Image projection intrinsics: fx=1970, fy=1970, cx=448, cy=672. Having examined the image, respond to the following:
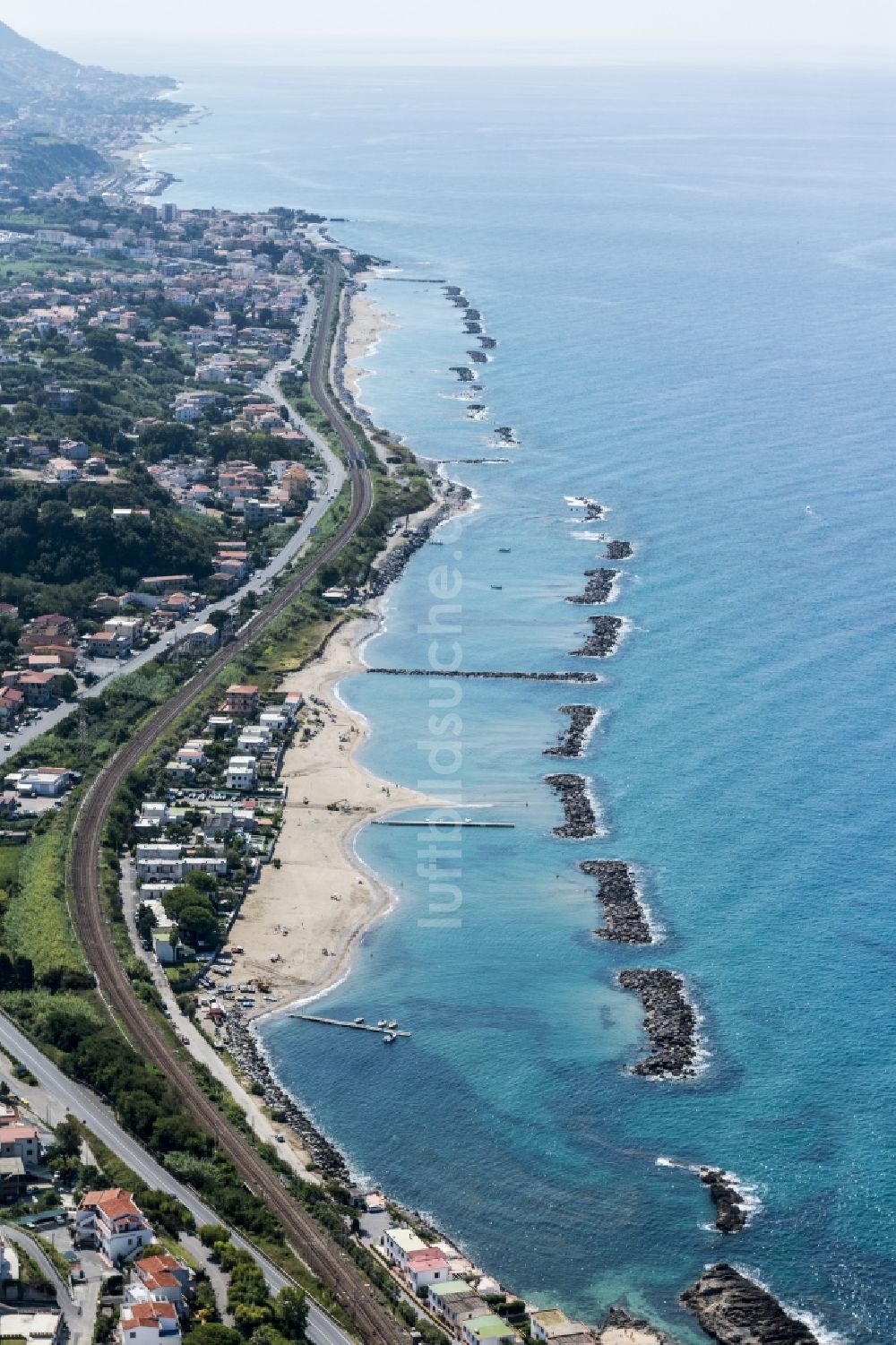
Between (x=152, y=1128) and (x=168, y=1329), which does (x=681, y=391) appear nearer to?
(x=152, y=1128)

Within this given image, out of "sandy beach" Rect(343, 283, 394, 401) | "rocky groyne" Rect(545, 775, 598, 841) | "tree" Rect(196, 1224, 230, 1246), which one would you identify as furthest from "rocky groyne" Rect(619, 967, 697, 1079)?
"sandy beach" Rect(343, 283, 394, 401)

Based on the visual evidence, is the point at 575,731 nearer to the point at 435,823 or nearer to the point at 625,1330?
the point at 435,823

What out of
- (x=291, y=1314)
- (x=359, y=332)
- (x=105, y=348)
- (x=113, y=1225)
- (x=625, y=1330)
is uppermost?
(x=359, y=332)

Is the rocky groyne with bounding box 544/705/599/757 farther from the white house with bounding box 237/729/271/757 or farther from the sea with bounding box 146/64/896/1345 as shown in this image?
the white house with bounding box 237/729/271/757

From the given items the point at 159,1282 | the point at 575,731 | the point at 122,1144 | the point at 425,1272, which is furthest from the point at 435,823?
the point at 159,1282

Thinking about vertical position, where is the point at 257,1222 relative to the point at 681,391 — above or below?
below

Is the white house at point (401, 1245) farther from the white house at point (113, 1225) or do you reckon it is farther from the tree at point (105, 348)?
the tree at point (105, 348)

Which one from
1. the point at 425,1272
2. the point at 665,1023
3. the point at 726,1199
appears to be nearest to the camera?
the point at 425,1272

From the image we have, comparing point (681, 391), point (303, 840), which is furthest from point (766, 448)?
point (303, 840)
